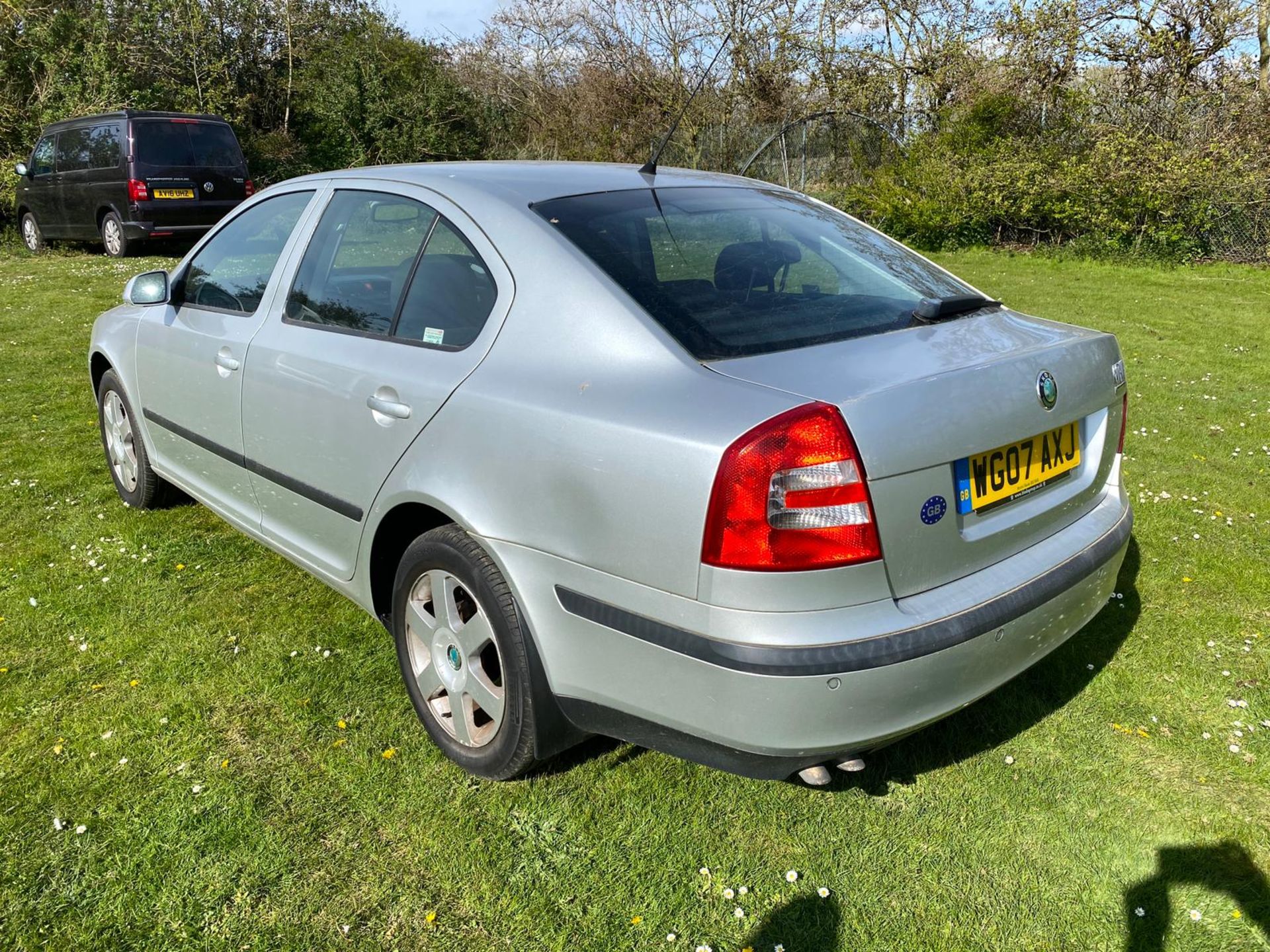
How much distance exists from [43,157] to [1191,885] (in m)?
16.5

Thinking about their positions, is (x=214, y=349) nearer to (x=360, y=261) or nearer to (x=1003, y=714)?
(x=360, y=261)

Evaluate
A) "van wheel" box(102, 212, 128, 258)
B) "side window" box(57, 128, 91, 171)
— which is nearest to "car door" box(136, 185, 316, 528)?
Result: "van wheel" box(102, 212, 128, 258)

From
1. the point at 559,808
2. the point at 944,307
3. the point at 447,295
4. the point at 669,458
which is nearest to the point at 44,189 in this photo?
the point at 447,295

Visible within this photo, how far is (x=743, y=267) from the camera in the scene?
2.64 m

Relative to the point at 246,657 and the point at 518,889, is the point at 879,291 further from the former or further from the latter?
the point at 246,657

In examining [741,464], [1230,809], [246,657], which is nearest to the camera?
[741,464]

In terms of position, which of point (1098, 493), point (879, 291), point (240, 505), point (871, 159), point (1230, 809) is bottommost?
point (1230, 809)

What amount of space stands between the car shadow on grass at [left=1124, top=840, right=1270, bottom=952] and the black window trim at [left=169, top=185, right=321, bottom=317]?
10.3 ft

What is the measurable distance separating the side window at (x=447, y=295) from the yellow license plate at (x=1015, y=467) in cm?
126

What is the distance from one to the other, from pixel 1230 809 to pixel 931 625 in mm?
1215

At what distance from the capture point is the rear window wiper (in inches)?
99.2

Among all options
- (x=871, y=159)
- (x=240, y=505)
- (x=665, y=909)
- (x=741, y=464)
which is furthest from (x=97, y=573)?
(x=871, y=159)

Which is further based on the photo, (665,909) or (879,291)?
(879,291)

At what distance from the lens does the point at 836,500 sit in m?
1.95
